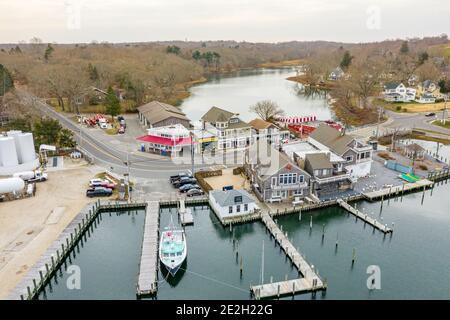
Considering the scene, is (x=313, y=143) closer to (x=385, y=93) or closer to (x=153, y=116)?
(x=153, y=116)

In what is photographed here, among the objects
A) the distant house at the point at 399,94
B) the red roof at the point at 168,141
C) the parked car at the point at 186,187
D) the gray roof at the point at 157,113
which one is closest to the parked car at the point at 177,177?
the parked car at the point at 186,187

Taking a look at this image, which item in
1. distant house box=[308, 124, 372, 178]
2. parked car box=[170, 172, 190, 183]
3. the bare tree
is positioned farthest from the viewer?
the bare tree

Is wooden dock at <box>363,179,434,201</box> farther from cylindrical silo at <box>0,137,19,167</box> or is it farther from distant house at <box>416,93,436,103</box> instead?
distant house at <box>416,93,436,103</box>

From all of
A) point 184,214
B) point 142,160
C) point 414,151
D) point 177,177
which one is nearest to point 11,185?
point 142,160

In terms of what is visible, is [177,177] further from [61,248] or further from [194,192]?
[61,248]

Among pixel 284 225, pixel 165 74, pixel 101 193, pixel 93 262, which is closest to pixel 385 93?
pixel 165 74

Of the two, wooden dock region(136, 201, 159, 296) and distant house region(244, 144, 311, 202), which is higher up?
distant house region(244, 144, 311, 202)
